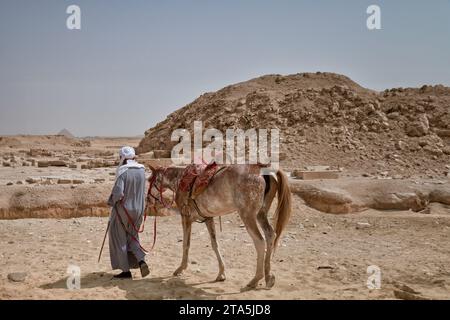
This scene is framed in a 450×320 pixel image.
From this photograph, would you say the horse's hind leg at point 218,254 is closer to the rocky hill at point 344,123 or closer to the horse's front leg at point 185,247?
the horse's front leg at point 185,247

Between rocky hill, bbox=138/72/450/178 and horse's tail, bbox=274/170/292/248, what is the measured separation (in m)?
12.6

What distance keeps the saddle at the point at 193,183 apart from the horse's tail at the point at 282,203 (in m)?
0.82

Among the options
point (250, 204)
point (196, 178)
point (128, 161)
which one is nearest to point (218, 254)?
point (250, 204)

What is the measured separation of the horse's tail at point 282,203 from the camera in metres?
5.94

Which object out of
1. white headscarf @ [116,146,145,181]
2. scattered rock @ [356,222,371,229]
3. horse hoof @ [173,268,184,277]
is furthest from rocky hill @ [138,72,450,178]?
white headscarf @ [116,146,145,181]

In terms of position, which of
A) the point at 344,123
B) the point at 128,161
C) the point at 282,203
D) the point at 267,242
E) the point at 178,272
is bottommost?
the point at 178,272

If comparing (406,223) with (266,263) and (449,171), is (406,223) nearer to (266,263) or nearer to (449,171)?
(266,263)

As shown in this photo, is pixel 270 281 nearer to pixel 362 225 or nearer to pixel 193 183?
pixel 193 183

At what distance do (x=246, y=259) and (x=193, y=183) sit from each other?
2.04m

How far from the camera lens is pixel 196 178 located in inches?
243

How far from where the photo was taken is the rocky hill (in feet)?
67.1
